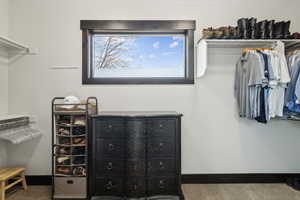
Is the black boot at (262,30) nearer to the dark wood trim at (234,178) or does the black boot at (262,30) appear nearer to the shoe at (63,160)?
the dark wood trim at (234,178)

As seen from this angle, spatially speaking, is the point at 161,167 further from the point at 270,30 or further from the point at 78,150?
the point at 270,30

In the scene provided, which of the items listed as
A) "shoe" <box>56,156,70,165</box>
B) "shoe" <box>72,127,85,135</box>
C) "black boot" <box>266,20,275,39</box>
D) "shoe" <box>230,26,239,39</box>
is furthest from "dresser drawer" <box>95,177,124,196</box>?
"black boot" <box>266,20,275,39</box>

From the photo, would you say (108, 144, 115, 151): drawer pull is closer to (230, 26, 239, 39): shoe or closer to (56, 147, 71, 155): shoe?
(56, 147, 71, 155): shoe

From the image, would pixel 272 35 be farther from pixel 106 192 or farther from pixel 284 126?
pixel 106 192

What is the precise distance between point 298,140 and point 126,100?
2372 mm

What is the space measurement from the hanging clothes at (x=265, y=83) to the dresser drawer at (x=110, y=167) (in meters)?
1.59

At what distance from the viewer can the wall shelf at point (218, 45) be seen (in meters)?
2.40

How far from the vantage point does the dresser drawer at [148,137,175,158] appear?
2.11 meters

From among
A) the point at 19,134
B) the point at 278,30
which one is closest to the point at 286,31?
the point at 278,30

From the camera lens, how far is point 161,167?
2.12 m

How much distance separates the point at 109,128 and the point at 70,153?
579 mm

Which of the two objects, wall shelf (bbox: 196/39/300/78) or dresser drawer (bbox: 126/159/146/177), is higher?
wall shelf (bbox: 196/39/300/78)

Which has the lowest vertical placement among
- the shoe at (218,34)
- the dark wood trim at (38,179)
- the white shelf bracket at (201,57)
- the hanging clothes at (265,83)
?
the dark wood trim at (38,179)

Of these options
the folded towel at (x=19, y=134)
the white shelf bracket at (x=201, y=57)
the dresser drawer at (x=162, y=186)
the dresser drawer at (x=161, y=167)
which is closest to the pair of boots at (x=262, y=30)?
the white shelf bracket at (x=201, y=57)
